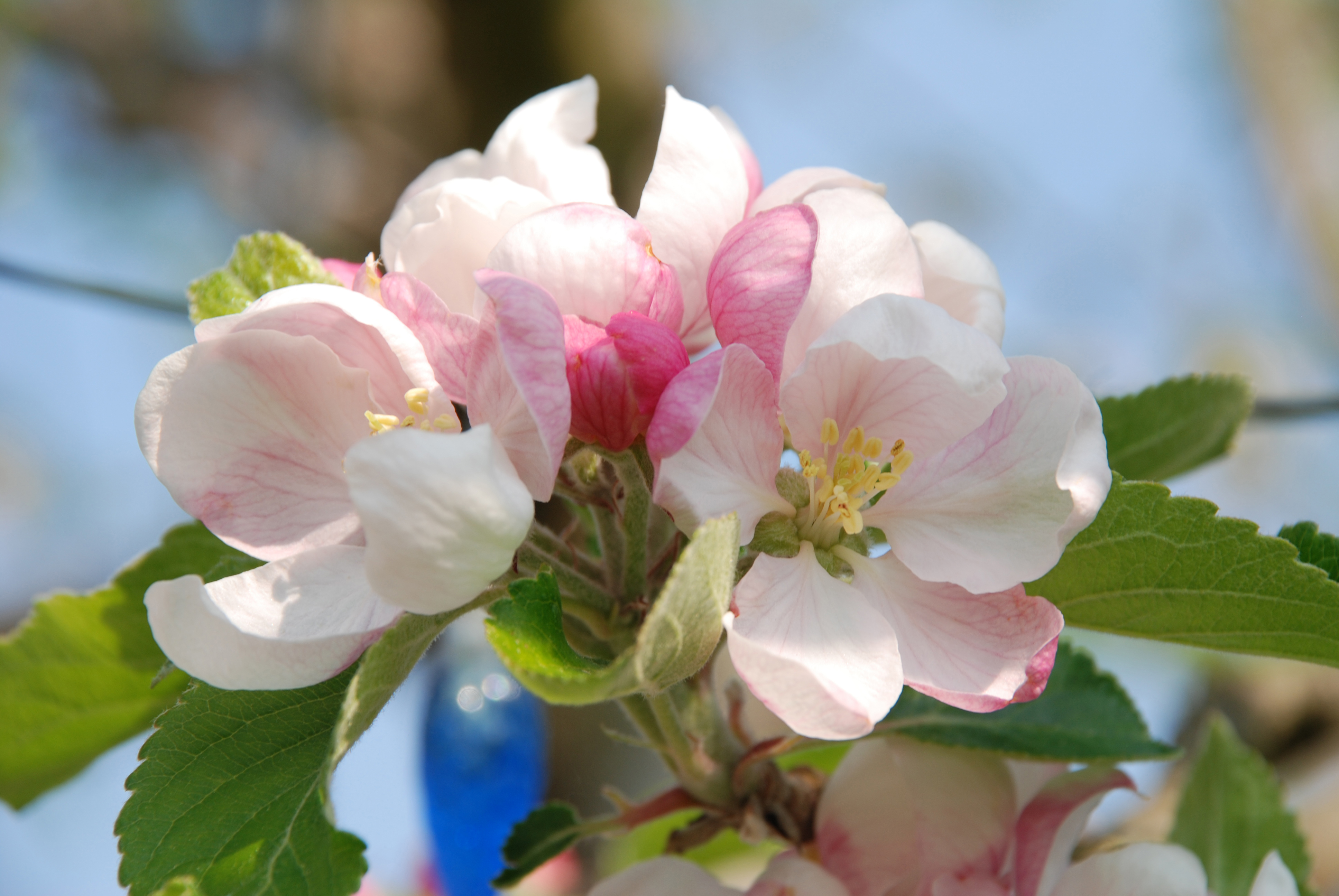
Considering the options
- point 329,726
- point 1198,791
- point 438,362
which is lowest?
point 1198,791

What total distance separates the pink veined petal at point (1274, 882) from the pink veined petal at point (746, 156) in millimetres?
508

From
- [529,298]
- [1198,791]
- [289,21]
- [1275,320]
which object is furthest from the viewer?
[1275,320]

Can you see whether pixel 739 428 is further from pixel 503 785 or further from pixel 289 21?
pixel 289 21

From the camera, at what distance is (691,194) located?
56 cm

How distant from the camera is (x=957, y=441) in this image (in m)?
0.52

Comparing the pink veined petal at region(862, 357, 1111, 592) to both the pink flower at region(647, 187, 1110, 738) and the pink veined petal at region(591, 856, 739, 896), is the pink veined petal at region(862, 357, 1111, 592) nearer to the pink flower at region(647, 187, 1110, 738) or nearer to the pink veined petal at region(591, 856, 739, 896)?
the pink flower at region(647, 187, 1110, 738)

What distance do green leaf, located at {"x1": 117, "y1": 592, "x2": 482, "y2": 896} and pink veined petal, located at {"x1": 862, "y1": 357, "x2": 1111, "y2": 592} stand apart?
0.76ft

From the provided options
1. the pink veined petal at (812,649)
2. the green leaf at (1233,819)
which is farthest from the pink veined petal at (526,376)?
the green leaf at (1233,819)

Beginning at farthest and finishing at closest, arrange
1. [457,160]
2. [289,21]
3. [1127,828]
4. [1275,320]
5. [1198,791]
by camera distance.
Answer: [1275,320], [289,21], [1127,828], [1198,791], [457,160]

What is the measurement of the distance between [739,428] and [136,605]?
19.2 inches

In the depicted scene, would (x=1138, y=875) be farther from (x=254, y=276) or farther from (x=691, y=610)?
(x=254, y=276)

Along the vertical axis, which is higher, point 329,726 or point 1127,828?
point 329,726

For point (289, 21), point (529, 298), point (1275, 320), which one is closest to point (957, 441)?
point (529, 298)

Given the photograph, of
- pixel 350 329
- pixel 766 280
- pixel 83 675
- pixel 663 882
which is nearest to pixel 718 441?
pixel 766 280
